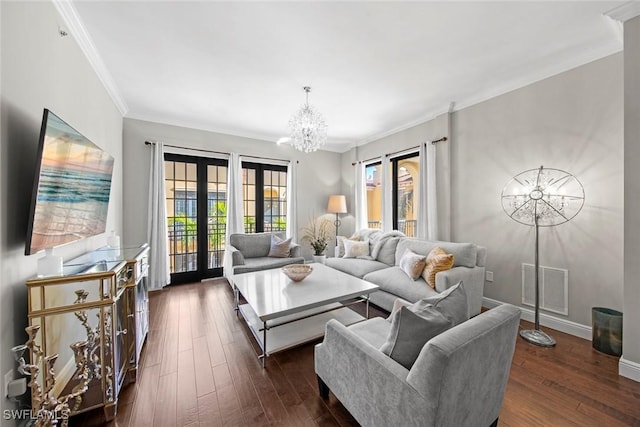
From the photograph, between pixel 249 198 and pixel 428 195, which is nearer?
pixel 428 195

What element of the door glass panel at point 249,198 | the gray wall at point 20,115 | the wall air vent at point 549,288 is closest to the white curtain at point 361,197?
the door glass panel at point 249,198

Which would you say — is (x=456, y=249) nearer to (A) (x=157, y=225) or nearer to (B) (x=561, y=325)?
(B) (x=561, y=325)

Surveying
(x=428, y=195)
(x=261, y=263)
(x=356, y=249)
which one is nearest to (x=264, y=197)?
(x=261, y=263)

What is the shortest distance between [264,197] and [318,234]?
1.45 meters

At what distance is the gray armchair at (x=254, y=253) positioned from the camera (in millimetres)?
3623

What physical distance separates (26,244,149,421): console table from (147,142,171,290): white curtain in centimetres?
217

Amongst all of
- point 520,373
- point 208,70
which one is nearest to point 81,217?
point 208,70

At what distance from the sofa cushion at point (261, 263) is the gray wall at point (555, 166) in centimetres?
256

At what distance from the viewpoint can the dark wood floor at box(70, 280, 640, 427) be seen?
1479mm

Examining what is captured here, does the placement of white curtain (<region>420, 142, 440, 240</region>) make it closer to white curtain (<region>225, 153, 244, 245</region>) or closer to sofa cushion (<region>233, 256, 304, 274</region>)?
sofa cushion (<region>233, 256, 304, 274</region>)

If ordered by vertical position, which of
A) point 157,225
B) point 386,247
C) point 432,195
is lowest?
point 386,247

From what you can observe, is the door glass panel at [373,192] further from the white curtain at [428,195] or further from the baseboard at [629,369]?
the baseboard at [629,369]

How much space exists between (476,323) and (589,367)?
1825mm

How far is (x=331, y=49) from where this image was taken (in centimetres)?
Answer: 222
